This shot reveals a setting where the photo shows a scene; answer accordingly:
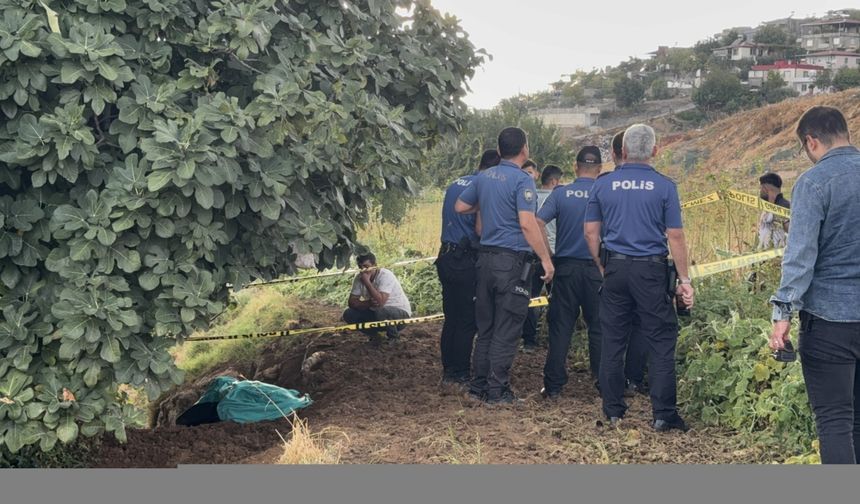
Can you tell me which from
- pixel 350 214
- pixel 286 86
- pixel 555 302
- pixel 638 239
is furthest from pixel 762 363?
pixel 286 86

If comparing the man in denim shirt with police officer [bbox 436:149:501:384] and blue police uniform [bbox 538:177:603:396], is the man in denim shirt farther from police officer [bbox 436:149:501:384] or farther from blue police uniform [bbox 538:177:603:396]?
police officer [bbox 436:149:501:384]

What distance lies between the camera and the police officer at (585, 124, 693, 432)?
6.02 meters

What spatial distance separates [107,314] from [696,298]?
15.2 feet

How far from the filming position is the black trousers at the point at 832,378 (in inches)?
172

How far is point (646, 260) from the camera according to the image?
605cm

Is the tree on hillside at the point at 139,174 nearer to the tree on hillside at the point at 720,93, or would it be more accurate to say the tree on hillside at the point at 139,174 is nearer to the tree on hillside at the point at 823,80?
the tree on hillside at the point at 720,93

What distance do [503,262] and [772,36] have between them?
202 feet

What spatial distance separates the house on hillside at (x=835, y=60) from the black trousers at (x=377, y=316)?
55.0 metres

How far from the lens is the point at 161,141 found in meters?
4.95

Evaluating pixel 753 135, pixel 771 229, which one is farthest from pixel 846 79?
pixel 771 229

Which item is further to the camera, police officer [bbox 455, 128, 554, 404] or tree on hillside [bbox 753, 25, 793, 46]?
tree on hillside [bbox 753, 25, 793, 46]

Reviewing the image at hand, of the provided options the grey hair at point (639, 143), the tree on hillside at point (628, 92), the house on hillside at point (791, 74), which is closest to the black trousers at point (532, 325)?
the grey hair at point (639, 143)

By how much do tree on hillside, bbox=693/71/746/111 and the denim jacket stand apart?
180 ft

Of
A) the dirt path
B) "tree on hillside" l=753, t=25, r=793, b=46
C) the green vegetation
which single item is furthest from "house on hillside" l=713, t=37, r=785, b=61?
the dirt path
